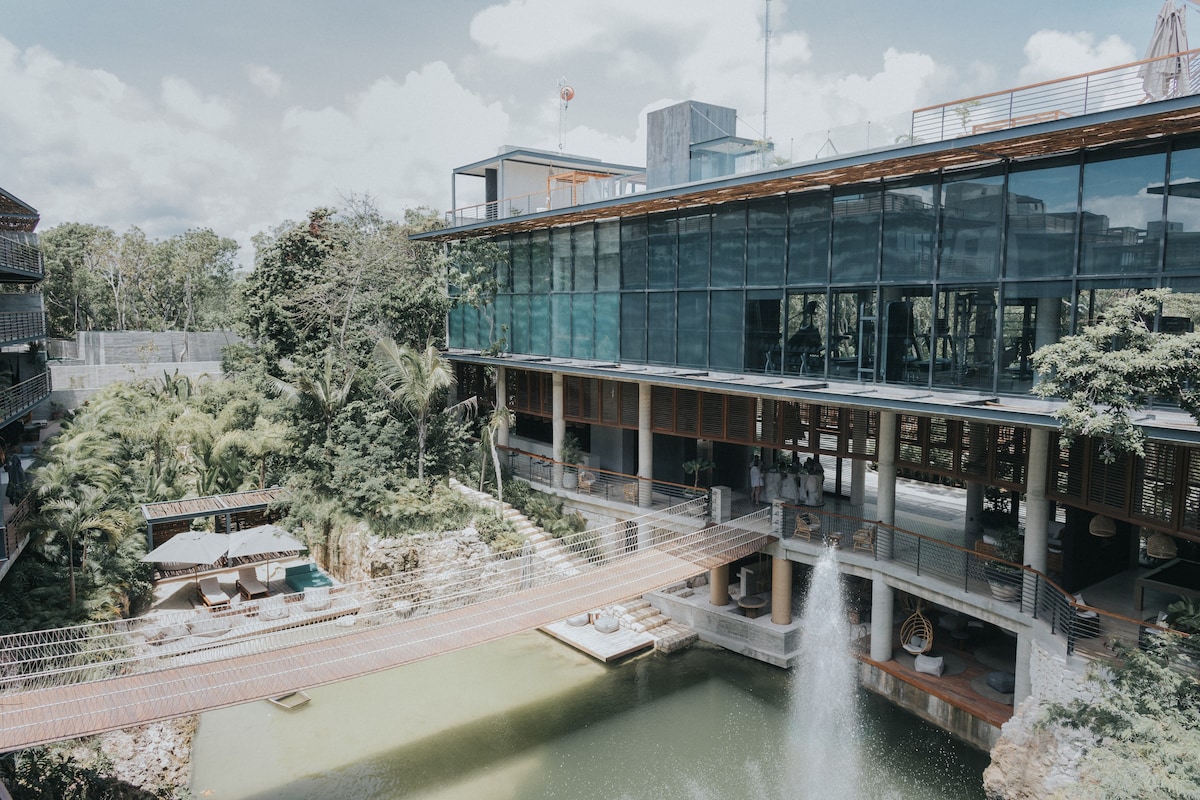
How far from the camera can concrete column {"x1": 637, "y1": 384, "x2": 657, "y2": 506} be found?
21.8 metres

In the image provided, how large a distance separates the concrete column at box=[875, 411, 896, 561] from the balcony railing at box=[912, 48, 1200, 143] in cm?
603

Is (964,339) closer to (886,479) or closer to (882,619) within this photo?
(886,479)

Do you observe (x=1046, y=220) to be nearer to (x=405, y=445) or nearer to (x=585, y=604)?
(x=585, y=604)

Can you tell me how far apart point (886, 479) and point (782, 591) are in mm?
3953

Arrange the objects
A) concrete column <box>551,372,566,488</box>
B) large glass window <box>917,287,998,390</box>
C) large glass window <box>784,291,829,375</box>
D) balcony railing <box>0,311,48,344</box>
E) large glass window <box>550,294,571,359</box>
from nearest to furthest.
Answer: large glass window <box>917,287,998,390</box>, large glass window <box>784,291,829,375</box>, balcony railing <box>0,311,48,344</box>, large glass window <box>550,294,571,359</box>, concrete column <box>551,372,566,488</box>

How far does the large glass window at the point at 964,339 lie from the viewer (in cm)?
1381

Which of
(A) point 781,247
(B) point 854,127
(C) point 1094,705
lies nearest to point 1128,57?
(B) point 854,127

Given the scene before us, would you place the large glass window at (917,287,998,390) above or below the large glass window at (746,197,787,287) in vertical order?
below

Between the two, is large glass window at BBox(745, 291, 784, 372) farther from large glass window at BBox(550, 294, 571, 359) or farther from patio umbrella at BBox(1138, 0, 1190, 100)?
patio umbrella at BBox(1138, 0, 1190, 100)

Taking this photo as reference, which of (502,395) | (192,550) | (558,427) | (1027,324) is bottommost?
(192,550)

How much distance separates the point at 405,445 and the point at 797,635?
1273 cm

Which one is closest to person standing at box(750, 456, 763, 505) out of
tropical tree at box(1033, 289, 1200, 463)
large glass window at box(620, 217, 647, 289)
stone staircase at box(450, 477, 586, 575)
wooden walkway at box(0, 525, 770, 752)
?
wooden walkway at box(0, 525, 770, 752)

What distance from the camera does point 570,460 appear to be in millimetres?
23969

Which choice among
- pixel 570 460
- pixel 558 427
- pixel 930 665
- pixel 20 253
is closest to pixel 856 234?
pixel 930 665
